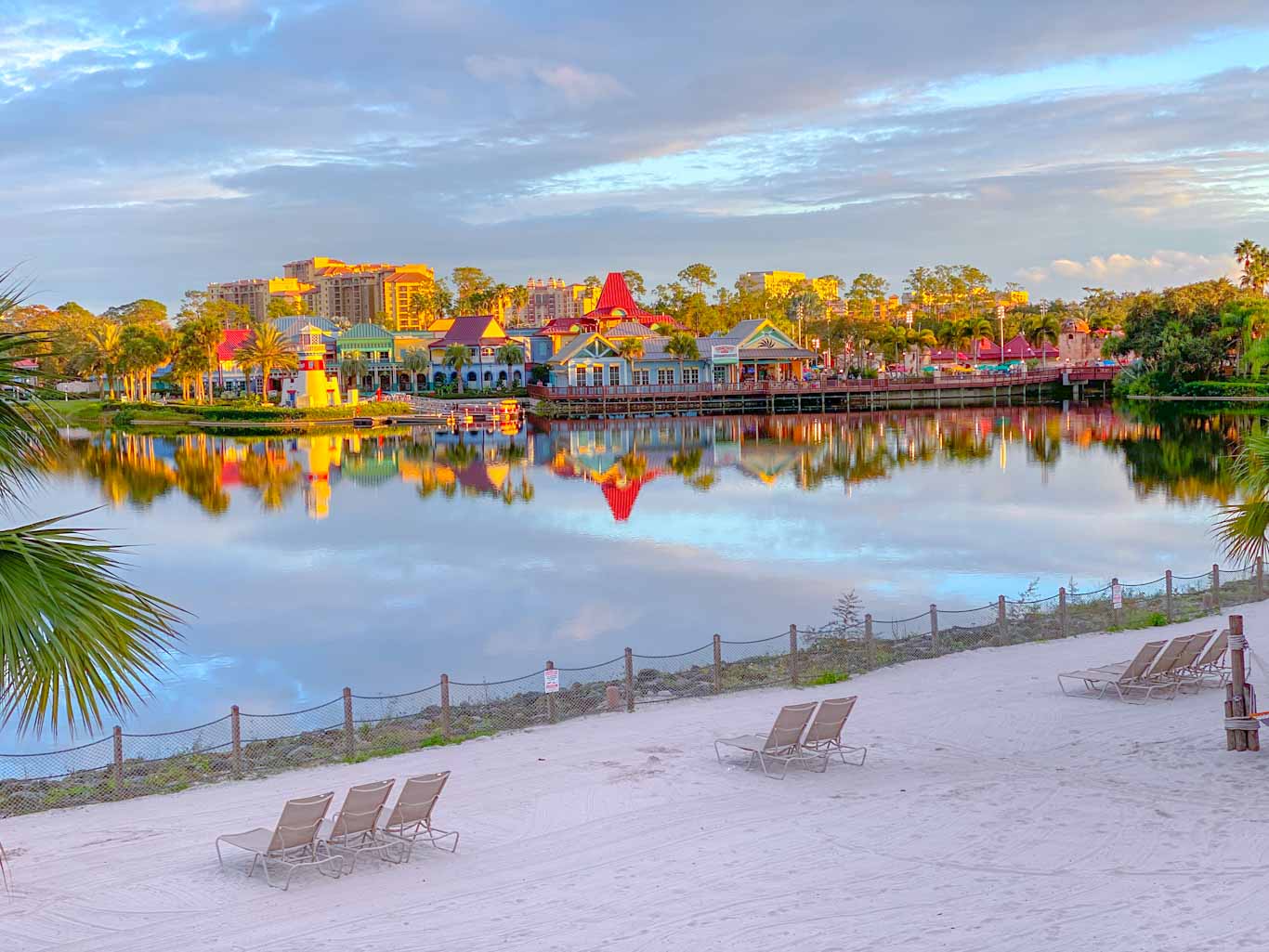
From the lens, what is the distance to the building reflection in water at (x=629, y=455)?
49656 millimetres

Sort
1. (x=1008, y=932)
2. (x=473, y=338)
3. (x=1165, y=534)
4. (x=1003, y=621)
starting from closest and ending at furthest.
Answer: (x=1008, y=932) → (x=1003, y=621) → (x=1165, y=534) → (x=473, y=338)

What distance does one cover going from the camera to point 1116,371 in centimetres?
11075

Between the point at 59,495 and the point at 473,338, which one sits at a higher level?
the point at 473,338

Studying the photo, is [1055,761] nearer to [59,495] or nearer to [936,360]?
[59,495]

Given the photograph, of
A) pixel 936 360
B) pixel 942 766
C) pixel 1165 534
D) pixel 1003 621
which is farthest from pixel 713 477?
pixel 936 360

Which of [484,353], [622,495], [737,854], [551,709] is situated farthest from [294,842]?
[484,353]

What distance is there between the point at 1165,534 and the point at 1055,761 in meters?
24.9

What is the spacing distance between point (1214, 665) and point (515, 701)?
8.86m

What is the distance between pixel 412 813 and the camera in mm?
10023

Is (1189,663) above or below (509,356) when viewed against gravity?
below

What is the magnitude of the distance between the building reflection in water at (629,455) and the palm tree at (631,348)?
12.9m

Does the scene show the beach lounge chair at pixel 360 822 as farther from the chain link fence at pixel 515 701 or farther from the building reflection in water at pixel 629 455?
the building reflection in water at pixel 629 455

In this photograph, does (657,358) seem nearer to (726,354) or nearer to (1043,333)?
(726,354)

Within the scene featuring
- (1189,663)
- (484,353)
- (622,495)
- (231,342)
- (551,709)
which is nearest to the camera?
(551,709)
